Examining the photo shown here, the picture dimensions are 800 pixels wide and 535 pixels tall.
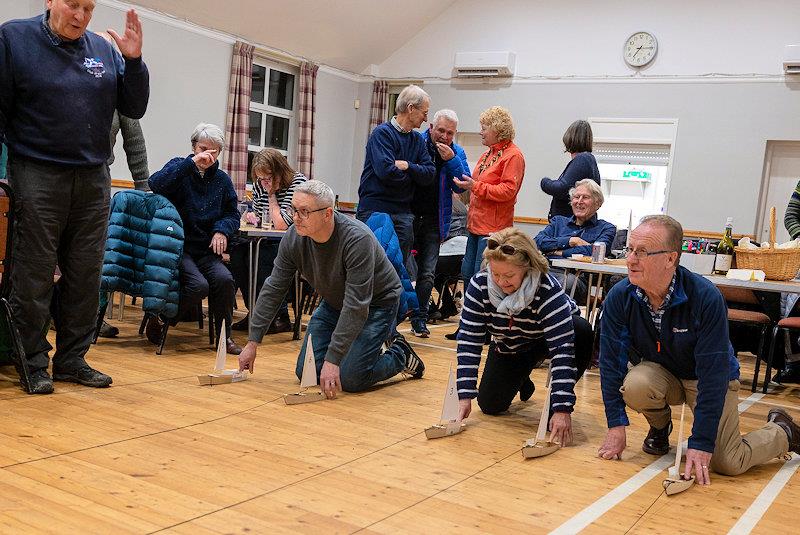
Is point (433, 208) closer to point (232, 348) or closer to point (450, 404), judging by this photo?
point (232, 348)

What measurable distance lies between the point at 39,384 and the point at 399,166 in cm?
233

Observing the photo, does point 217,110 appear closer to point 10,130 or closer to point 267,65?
point 267,65

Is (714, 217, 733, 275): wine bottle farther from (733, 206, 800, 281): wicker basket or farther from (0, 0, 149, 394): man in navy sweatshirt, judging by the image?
(0, 0, 149, 394): man in navy sweatshirt

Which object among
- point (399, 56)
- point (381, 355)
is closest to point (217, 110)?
point (399, 56)

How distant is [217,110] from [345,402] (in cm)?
651

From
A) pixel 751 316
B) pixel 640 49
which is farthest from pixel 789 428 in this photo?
pixel 640 49

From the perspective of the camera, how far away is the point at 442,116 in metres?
4.97

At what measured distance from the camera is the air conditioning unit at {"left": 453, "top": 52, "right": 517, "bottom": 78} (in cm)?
1009

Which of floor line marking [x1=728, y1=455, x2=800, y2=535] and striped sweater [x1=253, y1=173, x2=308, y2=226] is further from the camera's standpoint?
striped sweater [x1=253, y1=173, x2=308, y2=226]

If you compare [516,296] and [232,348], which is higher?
[516,296]

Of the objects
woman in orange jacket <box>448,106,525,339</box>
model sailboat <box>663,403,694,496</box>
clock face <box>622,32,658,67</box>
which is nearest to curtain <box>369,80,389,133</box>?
clock face <box>622,32,658,67</box>

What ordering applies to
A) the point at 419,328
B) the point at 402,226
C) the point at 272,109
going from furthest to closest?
1. the point at 272,109
2. the point at 419,328
3. the point at 402,226

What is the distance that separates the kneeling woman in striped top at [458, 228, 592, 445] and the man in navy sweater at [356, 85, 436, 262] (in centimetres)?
173

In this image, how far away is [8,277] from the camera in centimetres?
293
